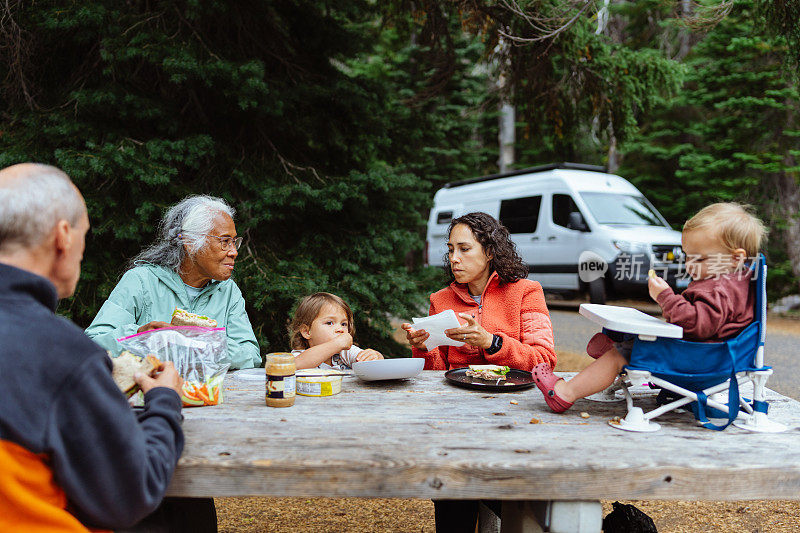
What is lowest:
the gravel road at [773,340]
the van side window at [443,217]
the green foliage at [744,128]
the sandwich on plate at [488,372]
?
the gravel road at [773,340]

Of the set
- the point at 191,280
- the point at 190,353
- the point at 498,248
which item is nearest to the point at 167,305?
the point at 191,280

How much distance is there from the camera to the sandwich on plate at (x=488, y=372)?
2.27 m

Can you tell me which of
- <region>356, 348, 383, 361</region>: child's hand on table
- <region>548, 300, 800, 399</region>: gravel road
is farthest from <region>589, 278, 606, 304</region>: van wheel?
<region>356, 348, 383, 361</region>: child's hand on table

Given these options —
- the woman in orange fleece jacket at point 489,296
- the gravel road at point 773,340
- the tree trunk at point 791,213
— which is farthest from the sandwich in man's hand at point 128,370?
the tree trunk at point 791,213

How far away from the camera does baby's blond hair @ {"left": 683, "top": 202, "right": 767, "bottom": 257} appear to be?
5.53ft

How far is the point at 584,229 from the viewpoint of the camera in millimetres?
9672

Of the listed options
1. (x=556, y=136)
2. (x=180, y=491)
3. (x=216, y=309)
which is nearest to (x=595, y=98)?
(x=556, y=136)

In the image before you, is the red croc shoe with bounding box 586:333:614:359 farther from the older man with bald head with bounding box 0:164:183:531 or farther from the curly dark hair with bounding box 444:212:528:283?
the older man with bald head with bounding box 0:164:183:531

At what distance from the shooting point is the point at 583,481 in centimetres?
140

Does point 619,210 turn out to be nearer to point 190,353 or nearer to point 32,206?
point 190,353

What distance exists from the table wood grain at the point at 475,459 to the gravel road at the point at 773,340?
15.9 feet

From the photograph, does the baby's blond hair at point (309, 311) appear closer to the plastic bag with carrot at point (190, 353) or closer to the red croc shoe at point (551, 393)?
the plastic bag with carrot at point (190, 353)

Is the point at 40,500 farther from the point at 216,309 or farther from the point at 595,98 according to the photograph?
the point at 595,98

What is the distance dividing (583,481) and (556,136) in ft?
15.9
